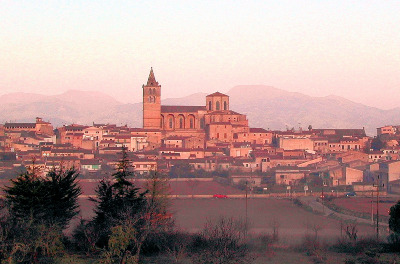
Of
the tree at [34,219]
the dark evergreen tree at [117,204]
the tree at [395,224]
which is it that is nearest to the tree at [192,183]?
the dark evergreen tree at [117,204]

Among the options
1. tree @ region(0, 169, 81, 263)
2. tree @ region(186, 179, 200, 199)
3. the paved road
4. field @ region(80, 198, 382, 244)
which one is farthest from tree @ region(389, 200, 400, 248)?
tree @ region(186, 179, 200, 199)

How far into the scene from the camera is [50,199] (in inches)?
619

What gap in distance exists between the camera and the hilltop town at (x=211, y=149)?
38.3m

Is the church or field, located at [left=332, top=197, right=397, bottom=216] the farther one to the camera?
the church

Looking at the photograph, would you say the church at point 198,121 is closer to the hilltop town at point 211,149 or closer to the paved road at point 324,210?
the hilltop town at point 211,149

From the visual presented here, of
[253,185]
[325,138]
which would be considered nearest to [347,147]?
[325,138]

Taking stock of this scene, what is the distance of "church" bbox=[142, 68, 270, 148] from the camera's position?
51375 millimetres

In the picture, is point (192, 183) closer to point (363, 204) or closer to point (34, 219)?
point (363, 204)

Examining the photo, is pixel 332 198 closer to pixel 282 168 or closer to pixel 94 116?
pixel 282 168

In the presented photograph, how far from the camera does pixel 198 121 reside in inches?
2159

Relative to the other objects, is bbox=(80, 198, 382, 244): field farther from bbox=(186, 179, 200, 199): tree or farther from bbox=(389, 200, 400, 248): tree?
bbox=(186, 179, 200, 199): tree

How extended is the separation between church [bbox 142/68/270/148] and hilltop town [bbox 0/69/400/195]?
0.07m

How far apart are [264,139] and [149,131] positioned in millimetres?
8738

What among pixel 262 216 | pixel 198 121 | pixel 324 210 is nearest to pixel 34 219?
pixel 262 216
